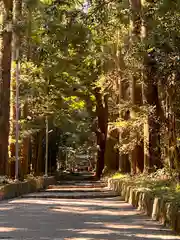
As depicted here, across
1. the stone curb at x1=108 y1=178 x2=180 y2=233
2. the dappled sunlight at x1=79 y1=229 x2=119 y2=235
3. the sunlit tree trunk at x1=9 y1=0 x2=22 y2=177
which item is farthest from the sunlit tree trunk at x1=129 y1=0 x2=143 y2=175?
the dappled sunlight at x1=79 y1=229 x2=119 y2=235

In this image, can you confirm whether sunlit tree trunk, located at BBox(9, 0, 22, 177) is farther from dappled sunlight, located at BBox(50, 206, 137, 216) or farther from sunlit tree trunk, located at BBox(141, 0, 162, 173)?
dappled sunlight, located at BBox(50, 206, 137, 216)

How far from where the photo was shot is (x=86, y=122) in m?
49.1

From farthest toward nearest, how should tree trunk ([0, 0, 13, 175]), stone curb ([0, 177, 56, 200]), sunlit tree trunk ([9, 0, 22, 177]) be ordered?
tree trunk ([0, 0, 13, 175])
sunlit tree trunk ([9, 0, 22, 177])
stone curb ([0, 177, 56, 200])

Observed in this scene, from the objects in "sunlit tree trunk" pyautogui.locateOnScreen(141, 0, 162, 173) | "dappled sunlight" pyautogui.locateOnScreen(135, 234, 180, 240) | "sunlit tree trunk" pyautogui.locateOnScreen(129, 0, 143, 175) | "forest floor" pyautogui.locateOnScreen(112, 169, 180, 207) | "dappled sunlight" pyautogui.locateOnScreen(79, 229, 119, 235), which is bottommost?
"dappled sunlight" pyautogui.locateOnScreen(135, 234, 180, 240)

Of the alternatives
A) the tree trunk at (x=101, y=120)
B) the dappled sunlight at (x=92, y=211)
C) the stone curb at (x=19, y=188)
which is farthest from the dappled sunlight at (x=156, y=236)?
the tree trunk at (x=101, y=120)

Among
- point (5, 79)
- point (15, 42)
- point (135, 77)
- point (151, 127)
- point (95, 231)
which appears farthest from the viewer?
point (5, 79)

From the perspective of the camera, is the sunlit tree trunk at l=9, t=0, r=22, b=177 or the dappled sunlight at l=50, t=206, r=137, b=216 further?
the sunlit tree trunk at l=9, t=0, r=22, b=177

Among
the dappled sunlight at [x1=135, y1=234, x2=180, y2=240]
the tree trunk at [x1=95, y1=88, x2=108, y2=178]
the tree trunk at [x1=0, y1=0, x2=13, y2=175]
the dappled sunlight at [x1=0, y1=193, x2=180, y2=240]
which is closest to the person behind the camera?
the dappled sunlight at [x1=135, y1=234, x2=180, y2=240]

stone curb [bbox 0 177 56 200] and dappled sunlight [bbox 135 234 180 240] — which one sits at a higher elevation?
stone curb [bbox 0 177 56 200]

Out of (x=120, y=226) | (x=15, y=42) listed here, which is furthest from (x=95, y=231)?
(x=15, y=42)

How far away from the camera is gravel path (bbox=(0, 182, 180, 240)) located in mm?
9312

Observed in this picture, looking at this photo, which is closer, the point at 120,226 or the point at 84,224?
the point at 120,226

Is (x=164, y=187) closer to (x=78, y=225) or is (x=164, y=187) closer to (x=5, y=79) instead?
(x=78, y=225)

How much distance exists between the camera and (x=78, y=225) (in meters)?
11.0
